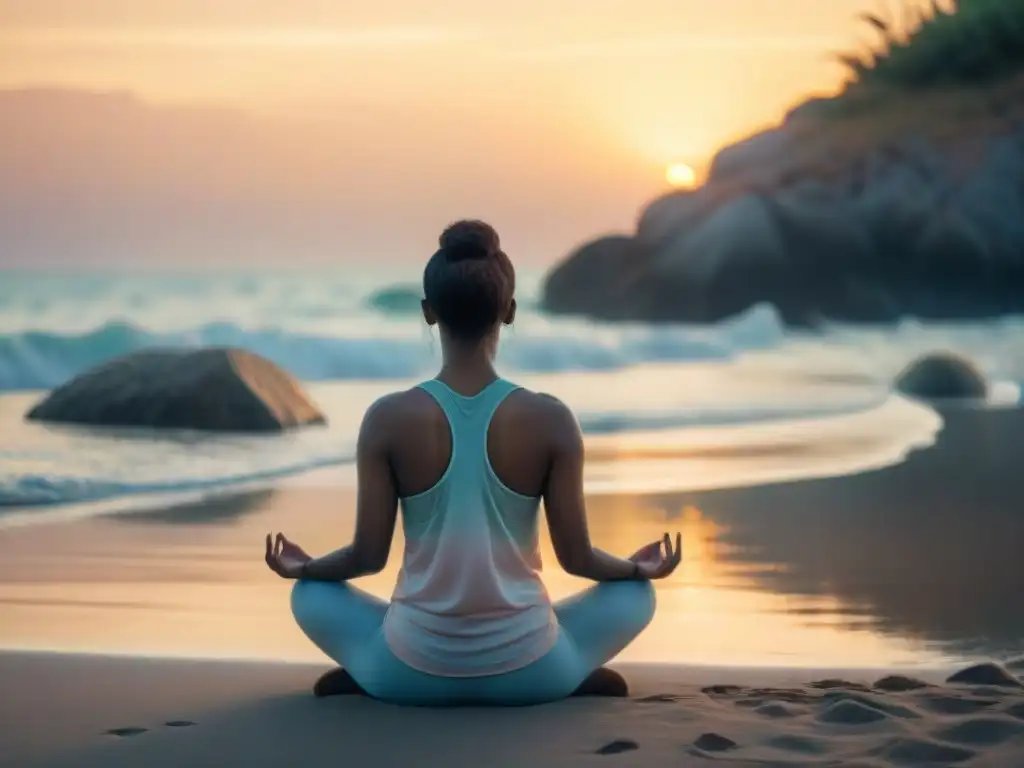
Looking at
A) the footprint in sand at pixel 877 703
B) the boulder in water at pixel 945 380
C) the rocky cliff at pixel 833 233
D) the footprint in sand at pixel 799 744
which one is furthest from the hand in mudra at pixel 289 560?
the rocky cliff at pixel 833 233

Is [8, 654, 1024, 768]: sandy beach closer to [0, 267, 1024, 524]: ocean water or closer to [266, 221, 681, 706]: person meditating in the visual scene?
[266, 221, 681, 706]: person meditating

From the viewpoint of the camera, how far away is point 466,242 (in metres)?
3.75

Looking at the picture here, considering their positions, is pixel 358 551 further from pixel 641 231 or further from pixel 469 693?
pixel 641 231

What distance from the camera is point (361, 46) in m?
33.4

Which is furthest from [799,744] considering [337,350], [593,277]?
[593,277]

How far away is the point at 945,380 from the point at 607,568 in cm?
1117

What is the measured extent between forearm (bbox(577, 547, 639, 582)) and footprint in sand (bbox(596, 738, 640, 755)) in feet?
1.58

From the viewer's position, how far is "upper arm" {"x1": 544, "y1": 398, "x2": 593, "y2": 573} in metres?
3.79

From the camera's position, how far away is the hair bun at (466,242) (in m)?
3.75

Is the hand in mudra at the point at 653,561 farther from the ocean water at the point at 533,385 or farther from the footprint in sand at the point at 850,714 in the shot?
the ocean water at the point at 533,385

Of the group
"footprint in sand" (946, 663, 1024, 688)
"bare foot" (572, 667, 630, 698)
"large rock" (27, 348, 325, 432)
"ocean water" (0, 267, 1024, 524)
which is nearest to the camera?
"bare foot" (572, 667, 630, 698)

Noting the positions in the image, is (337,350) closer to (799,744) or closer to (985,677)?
Result: (985,677)

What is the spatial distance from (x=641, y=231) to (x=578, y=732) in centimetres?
3246

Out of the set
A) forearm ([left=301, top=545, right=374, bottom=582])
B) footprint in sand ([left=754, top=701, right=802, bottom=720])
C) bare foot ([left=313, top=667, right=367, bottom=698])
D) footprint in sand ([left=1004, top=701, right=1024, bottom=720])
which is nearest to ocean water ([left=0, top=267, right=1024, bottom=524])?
forearm ([left=301, top=545, right=374, bottom=582])
